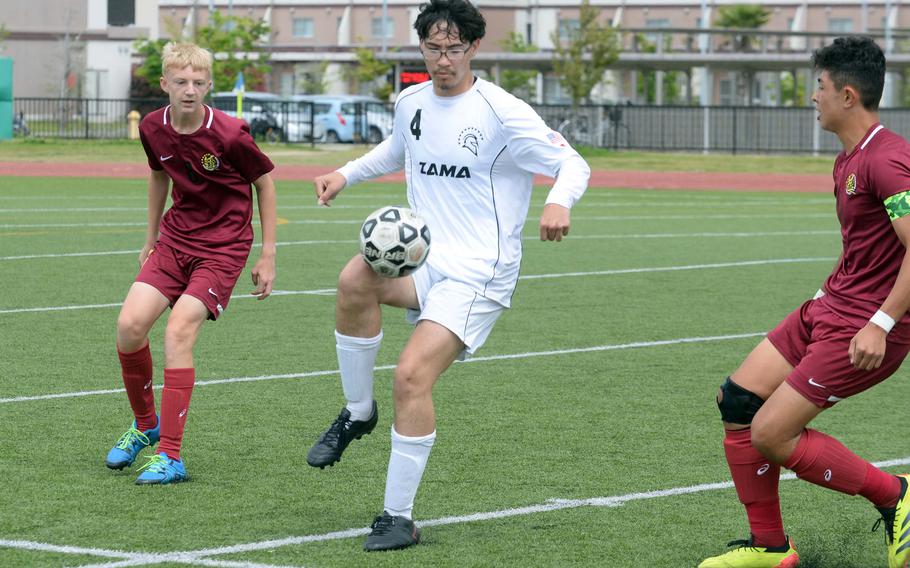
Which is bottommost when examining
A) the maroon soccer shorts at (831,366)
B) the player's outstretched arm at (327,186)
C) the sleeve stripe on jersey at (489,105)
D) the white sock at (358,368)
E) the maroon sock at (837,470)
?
the maroon sock at (837,470)

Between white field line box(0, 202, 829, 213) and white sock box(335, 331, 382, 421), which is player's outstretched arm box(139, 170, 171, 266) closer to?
white sock box(335, 331, 382, 421)

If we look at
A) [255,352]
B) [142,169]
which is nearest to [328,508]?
[255,352]

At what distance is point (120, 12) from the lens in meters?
77.2

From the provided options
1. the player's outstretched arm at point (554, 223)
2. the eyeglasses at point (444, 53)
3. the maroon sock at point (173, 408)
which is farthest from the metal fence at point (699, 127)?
the player's outstretched arm at point (554, 223)

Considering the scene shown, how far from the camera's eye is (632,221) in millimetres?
21938

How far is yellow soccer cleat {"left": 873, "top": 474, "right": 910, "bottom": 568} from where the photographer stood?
211 inches

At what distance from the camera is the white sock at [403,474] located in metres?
5.68

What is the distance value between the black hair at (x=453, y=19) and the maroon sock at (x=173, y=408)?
1949 mm

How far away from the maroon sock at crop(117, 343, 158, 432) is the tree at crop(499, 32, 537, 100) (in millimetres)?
57516

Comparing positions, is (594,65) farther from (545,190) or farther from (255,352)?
(255,352)

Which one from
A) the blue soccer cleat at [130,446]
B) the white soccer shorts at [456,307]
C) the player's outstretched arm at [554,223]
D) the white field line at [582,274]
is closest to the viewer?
the player's outstretched arm at [554,223]

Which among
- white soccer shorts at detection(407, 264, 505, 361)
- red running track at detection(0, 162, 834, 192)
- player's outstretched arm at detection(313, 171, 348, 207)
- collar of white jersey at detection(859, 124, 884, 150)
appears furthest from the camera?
red running track at detection(0, 162, 834, 192)

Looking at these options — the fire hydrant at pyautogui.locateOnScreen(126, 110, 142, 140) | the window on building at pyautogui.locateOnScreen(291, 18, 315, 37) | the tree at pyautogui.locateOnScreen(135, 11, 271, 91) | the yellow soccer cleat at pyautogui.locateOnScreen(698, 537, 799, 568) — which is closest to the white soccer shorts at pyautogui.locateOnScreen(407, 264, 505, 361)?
the yellow soccer cleat at pyautogui.locateOnScreen(698, 537, 799, 568)

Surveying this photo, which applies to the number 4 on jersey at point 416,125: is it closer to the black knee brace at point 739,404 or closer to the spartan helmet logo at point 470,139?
the spartan helmet logo at point 470,139
